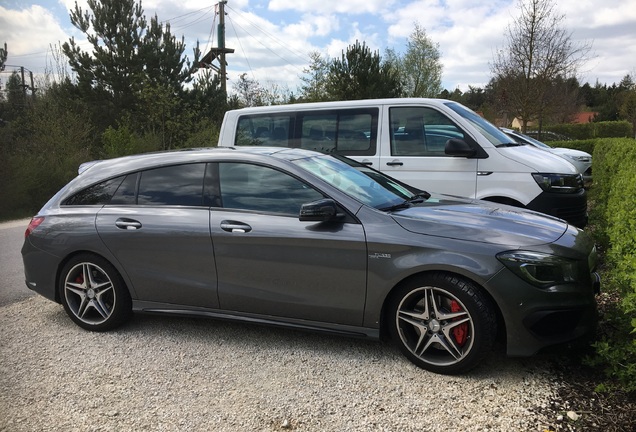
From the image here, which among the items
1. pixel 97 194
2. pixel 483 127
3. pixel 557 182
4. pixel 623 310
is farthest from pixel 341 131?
pixel 623 310

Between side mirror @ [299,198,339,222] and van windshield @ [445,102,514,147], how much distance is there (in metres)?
3.32

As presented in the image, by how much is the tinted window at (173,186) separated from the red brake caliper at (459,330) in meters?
2.07

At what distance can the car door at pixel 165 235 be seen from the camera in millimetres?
3785

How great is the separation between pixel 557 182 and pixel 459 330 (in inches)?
128

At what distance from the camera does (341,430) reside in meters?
2.70

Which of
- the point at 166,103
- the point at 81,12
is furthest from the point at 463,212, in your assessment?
the point at 81,12

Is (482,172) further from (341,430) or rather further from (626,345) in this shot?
(341,430)

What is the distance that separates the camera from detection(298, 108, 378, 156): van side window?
21.4ft

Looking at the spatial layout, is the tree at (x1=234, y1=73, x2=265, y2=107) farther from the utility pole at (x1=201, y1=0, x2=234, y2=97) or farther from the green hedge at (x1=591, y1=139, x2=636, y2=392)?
the green hedge at (x1=591, y1=139, x2=636, y2=392)

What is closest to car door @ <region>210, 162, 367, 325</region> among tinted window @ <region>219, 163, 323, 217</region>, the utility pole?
tinted window @ <region>219, 163, 323, 217</region>

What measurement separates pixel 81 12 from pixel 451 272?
23.1 metres

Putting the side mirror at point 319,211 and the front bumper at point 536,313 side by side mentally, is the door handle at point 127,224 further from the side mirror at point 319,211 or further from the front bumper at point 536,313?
the front bumper at point 536,313

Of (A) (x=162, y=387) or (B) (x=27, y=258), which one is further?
(B) (x=27, y=258)

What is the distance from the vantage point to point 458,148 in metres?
5.76
